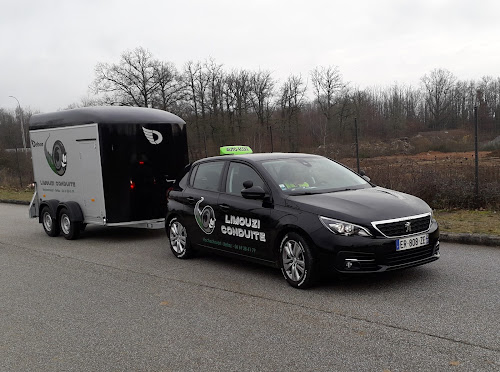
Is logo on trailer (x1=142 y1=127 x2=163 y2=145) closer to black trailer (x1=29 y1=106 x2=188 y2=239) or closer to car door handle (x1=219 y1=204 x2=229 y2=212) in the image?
black trailer (x1=29 y1=106 x2=188 y2=239)

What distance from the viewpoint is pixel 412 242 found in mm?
5625

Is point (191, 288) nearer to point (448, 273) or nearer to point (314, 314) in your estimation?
point (314, 314)

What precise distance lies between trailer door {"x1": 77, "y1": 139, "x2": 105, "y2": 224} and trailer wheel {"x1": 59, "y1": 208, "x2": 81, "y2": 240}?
342 millimetres

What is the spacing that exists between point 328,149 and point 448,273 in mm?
13403

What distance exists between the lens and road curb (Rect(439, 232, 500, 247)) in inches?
309

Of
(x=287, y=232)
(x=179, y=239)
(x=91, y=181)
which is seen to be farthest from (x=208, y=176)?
(x=91, y=181)

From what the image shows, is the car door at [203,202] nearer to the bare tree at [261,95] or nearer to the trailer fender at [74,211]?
the trailer fender at [74,211]

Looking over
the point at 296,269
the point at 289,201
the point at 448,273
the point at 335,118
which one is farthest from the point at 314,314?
the point at 335,118

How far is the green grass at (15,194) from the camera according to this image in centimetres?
2217

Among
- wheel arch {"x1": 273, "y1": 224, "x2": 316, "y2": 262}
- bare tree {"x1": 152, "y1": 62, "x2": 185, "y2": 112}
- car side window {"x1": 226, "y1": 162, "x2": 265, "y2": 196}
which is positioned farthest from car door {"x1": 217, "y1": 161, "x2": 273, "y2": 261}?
bare tree {"x1": 152, "y1": 62, "x2": 185, "y2": 112}

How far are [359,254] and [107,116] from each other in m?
6.28

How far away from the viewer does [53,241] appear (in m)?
10.8

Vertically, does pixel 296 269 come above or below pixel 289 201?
below

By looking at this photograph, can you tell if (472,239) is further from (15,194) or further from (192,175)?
(15,194)
